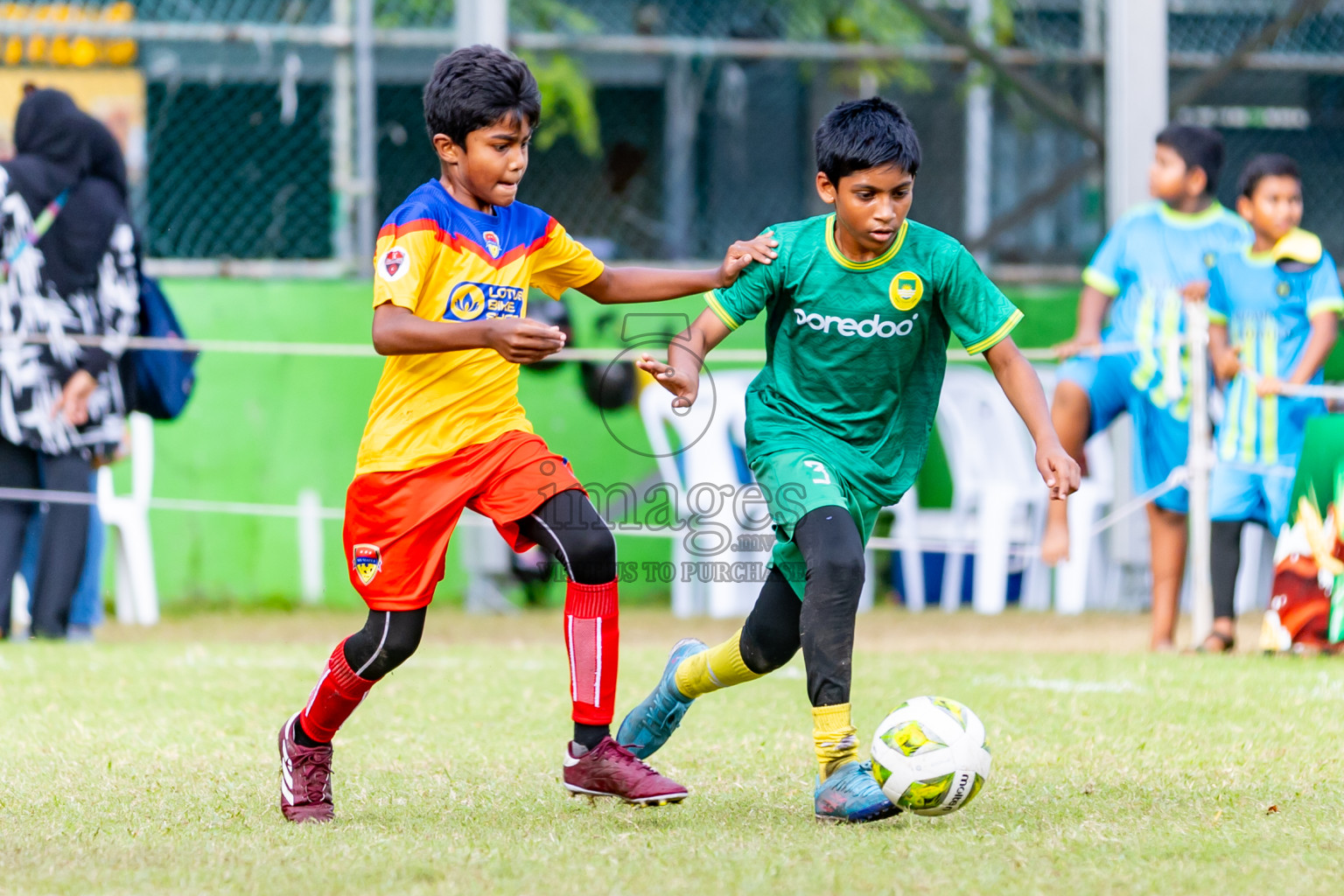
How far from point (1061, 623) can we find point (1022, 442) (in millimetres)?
1295

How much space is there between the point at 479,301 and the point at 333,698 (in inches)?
37.7

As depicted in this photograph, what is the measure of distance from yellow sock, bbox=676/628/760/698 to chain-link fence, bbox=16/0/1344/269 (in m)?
6.23

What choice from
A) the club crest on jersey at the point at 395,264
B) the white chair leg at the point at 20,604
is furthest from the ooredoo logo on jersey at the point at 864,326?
the white chair leg at the point at 20,604

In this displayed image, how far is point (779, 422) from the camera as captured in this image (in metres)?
4.10

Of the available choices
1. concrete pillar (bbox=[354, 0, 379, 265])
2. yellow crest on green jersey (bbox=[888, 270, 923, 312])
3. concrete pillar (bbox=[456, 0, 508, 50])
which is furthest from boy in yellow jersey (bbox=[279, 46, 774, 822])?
concrete pillar (bbox=[354, 0, 379, 265])

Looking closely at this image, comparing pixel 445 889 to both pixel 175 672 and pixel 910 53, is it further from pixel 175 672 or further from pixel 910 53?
pixel 910 53

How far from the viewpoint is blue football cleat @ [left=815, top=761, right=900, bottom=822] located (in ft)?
11.7

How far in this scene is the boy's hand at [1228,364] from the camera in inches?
286

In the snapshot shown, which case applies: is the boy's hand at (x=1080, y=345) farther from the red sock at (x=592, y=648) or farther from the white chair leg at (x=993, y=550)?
the red sock at (x=592, y=648)

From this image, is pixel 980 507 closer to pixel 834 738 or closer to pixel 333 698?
pixel 834 738

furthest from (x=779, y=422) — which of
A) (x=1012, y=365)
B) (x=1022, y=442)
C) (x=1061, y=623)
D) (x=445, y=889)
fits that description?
(x=1022, y=442)

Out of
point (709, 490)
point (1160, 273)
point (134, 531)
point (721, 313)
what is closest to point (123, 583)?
point (134, 531)

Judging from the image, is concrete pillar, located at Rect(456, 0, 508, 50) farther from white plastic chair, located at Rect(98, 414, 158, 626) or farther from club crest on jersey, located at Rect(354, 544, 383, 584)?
club crest on jersey, located at Rect(354, 544, 383, 584)

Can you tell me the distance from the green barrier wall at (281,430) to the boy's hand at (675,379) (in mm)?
5679
